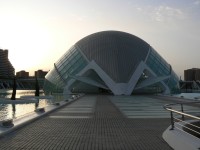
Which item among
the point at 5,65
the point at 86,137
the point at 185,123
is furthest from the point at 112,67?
the point at 5,65

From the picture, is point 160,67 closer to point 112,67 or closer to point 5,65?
point 112,67

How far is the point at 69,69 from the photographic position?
4931 cm

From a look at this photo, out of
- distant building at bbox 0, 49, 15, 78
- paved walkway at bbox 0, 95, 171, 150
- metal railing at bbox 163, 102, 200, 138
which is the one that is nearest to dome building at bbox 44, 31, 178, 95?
paved walkway at bbox 0, 95, 171, 150

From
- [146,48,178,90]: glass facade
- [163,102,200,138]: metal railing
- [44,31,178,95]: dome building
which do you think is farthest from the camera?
[146,48,178,90]: glass facade

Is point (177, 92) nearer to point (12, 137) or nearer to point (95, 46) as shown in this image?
point (95, 46)

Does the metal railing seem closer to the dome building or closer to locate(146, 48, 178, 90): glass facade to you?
the dome building

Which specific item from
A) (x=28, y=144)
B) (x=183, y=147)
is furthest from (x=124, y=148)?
(x=28, y=144)

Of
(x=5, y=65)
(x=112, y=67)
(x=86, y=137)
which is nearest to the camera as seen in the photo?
(x=86, y=137)

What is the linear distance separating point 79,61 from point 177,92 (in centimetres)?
1581

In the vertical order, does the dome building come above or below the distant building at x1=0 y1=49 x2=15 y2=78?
below

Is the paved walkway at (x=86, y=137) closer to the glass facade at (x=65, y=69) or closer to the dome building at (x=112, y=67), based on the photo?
the dome building at (x=112, y=67)

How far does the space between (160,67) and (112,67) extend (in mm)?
7906

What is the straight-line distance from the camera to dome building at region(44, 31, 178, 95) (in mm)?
46250

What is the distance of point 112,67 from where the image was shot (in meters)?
47.4
